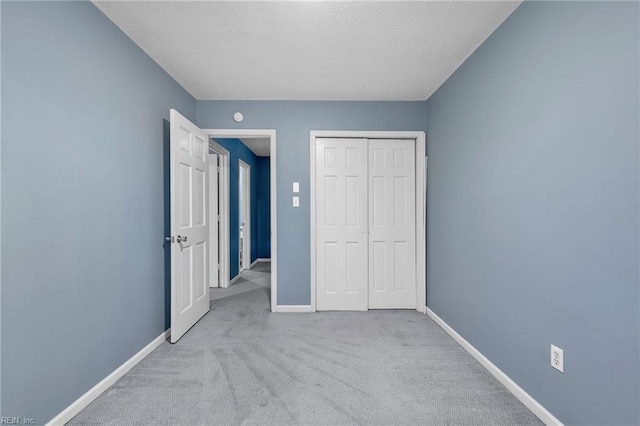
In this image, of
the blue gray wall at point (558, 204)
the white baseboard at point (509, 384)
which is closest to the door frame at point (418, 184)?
the white baseboard at point (509, 384)

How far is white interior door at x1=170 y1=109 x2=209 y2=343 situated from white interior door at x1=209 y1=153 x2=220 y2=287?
1.07 m

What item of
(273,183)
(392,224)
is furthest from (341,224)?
(273,183)

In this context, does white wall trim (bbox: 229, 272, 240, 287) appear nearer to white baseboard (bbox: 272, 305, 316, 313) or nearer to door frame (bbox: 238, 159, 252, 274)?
door frame (bbox: 238, 159, 252, 274)

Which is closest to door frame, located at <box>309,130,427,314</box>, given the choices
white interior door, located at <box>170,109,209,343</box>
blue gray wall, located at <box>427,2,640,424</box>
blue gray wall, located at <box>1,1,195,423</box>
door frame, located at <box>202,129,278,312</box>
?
door frame, located at <box>202,129,278,312</box>

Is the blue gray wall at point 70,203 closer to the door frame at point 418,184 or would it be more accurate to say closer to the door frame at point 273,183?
the door frame at point 273,183

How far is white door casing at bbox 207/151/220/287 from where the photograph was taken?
12.9 ft

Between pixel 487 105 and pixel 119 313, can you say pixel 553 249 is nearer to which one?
pixel 487 105

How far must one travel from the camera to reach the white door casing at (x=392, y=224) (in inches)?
124

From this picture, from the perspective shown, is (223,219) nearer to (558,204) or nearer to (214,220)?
(214,220)

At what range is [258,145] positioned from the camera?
5277 mm

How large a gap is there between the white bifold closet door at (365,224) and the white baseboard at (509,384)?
2.86 ft

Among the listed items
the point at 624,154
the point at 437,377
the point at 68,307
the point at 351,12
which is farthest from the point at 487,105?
the point at 68,307

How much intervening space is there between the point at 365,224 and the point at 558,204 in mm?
1896

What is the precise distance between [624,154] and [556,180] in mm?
309
